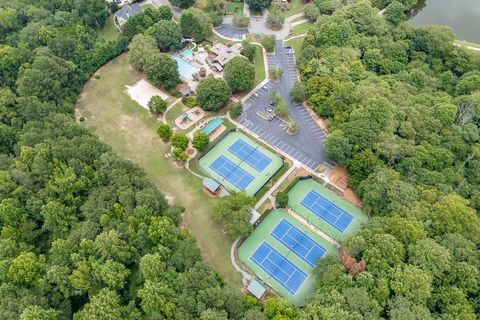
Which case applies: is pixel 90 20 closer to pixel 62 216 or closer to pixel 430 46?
pixel 62 216

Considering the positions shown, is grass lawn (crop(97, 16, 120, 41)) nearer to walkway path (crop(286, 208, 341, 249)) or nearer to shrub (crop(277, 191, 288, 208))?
shrub (crop(277, 191, 288, 208))

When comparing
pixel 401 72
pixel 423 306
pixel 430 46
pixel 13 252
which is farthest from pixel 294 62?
pixel 13 252

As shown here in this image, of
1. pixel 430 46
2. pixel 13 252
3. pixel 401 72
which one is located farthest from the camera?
pixel 430 46

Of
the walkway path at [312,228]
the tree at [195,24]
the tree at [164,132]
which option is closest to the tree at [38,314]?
the tree at [164,132]

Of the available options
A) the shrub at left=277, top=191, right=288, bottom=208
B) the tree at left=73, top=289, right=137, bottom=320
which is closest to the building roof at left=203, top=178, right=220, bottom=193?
the shrub at left=277, top=191, right=288, bottom=208

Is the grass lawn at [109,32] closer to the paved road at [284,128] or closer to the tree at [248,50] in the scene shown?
the tree at [248,50]

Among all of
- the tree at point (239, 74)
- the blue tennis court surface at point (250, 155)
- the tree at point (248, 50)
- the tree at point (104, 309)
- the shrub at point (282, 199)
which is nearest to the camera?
the tree at point (104, 309)

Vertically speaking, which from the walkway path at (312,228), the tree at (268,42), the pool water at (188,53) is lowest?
the walkway path at (312,228)
